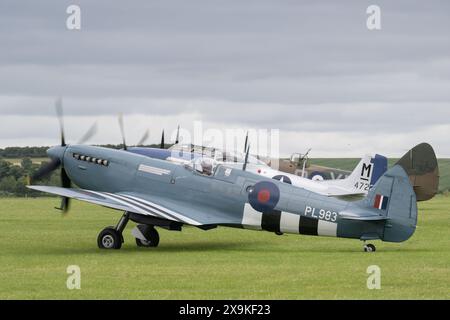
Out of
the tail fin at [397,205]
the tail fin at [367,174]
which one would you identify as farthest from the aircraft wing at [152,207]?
the tail fin at [367,174]

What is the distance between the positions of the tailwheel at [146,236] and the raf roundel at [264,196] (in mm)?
2592

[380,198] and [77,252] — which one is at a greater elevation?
[380,198]

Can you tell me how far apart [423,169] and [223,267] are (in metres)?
16.8

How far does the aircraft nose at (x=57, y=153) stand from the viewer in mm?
22344

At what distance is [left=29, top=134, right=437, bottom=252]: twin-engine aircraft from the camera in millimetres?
18031

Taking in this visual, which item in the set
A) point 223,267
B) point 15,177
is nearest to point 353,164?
point 15,177

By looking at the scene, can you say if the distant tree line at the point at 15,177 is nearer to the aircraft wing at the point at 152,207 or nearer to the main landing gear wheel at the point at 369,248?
the aircraft wing at the point at 152,207

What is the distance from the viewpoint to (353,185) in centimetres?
2906
